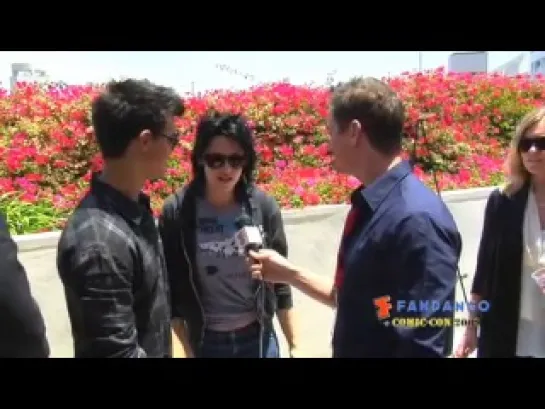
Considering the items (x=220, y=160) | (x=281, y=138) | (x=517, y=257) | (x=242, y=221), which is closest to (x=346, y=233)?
(x=242, y=221)

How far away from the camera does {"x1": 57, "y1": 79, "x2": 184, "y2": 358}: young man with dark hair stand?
163 cm

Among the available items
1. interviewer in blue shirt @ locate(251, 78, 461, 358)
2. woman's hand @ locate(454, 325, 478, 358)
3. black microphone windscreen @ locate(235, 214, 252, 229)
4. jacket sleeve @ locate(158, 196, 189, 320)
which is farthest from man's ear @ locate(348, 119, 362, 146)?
woman's hand @ locate(454, 325, 478, 358)

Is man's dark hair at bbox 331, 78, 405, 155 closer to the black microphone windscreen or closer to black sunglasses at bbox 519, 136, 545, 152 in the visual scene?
the black microphone windscreen

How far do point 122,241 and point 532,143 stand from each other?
173cm

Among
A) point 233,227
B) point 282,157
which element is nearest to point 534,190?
point 233,227

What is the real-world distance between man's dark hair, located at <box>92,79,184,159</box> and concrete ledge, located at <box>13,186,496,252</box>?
188 cm

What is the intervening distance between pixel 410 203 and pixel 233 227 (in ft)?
2.90

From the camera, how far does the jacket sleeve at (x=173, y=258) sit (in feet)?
7.72

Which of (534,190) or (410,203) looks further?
(534,190)

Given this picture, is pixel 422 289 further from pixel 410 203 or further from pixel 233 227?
pixel 233 227

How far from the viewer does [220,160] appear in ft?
7.99

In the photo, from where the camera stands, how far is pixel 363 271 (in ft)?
5.64

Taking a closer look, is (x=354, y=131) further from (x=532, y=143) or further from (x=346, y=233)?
(x=532, y=143)
